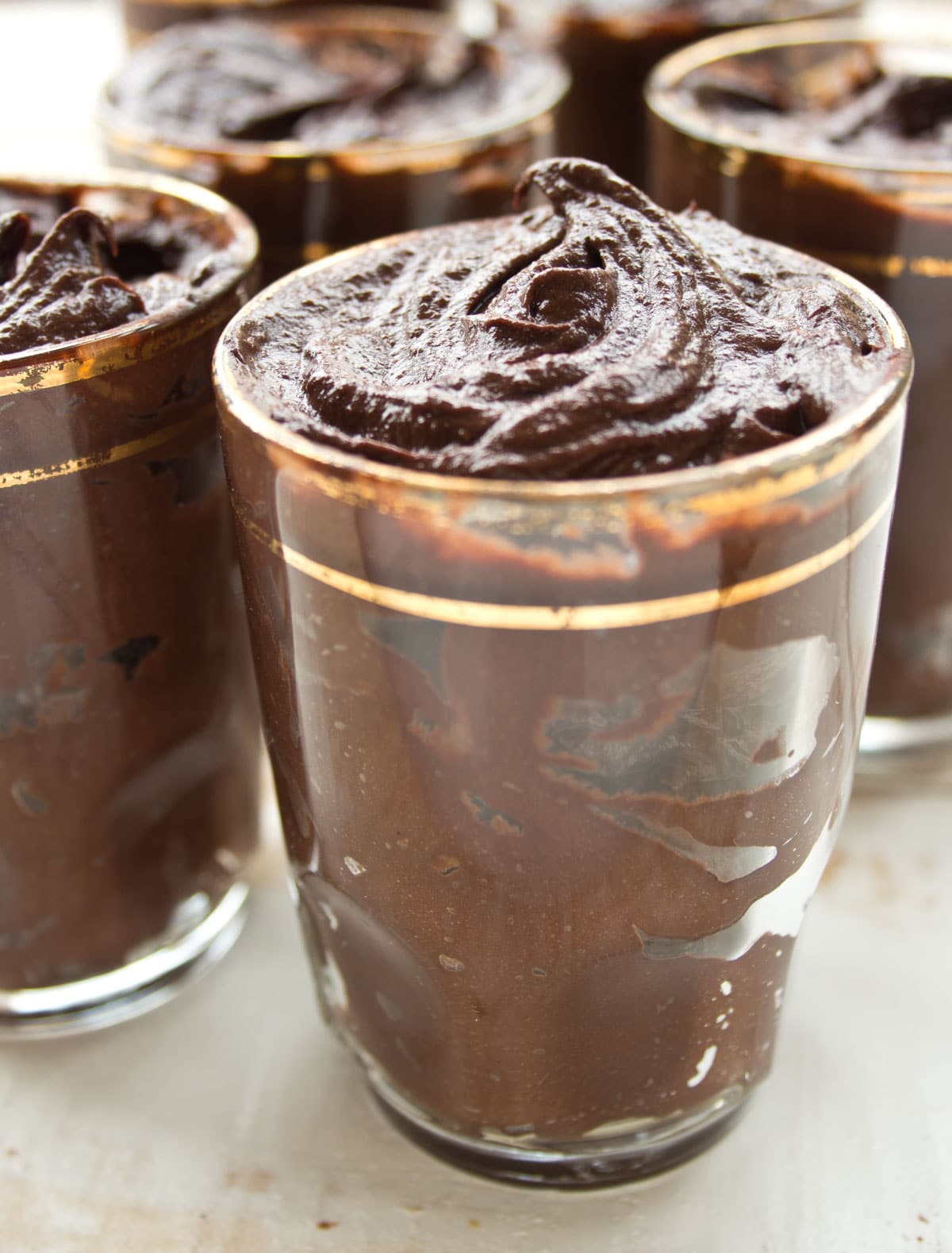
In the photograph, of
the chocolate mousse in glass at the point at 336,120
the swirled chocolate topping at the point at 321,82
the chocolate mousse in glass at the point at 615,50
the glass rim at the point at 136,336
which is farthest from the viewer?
the chocolate mousse in glass at the point at 615,50

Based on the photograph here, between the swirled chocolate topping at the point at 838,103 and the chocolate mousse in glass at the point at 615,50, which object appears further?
the chocolate mousse in glass at the point at 615,50

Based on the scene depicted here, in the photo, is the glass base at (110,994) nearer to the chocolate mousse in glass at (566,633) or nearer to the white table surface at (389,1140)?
the white table surface at (389,1140)

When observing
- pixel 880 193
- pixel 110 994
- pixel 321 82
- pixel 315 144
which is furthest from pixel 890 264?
pixel 110 994

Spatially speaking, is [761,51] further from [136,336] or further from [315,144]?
[136,336]

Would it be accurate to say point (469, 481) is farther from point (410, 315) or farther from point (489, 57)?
point (489, 57)

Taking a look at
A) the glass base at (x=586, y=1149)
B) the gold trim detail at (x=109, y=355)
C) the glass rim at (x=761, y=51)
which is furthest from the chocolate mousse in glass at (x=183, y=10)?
the glass base at (x=586, y=1149)

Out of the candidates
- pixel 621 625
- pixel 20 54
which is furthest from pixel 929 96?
pixel 20 54
